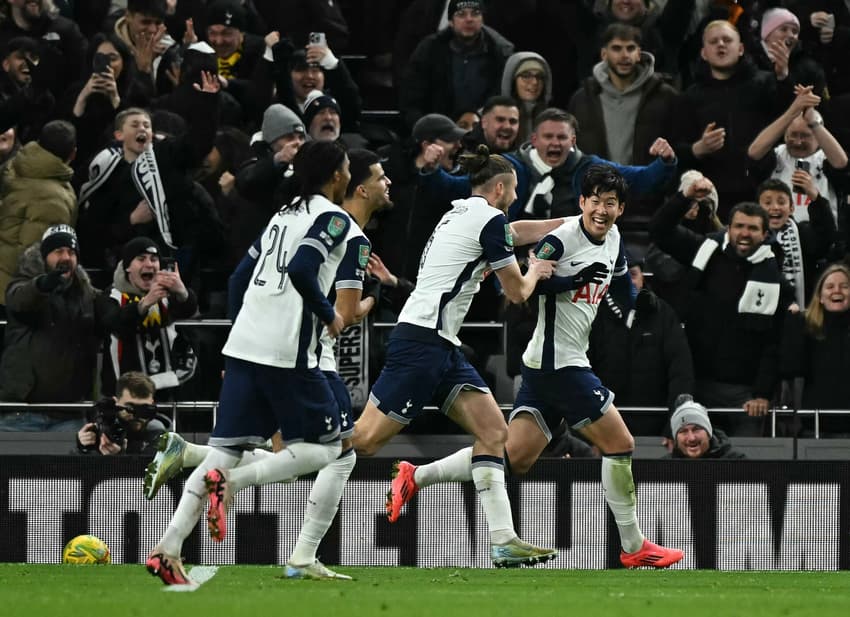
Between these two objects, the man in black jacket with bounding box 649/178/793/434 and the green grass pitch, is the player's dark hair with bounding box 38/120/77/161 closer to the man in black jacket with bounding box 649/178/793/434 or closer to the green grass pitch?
the green grass pitch

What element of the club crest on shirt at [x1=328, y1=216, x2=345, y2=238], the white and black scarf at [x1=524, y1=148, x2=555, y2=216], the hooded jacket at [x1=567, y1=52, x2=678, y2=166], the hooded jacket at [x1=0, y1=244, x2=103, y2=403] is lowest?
the hooded jacket at [x1=0, y1=244, x2=103, y2=403]

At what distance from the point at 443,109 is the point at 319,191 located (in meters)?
6.47

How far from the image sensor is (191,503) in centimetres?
816

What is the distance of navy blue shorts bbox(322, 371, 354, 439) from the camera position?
28.3 feet

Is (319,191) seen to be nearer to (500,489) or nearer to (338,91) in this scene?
(500,489)

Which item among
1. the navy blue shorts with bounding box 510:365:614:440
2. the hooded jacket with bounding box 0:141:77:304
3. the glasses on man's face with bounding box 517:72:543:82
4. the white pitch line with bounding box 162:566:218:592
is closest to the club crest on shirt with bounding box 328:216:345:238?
the white pitch line with bounding box 162:566:218:592

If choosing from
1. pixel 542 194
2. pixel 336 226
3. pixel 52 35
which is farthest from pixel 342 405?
pixel 52 35

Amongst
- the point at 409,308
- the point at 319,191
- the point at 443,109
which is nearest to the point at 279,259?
the point at 319,191

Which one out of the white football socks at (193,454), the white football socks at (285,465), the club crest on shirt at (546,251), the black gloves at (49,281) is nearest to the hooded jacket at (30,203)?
the black gloves at (49,281)

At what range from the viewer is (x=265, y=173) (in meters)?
13.5

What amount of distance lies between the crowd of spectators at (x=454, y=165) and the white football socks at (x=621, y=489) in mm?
1720

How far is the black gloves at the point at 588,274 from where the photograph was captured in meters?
10.4

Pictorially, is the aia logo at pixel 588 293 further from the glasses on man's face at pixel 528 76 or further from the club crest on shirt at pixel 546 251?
the glasses on man's face at pixel 528 76

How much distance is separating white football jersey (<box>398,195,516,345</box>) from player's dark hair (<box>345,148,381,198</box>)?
870mm
